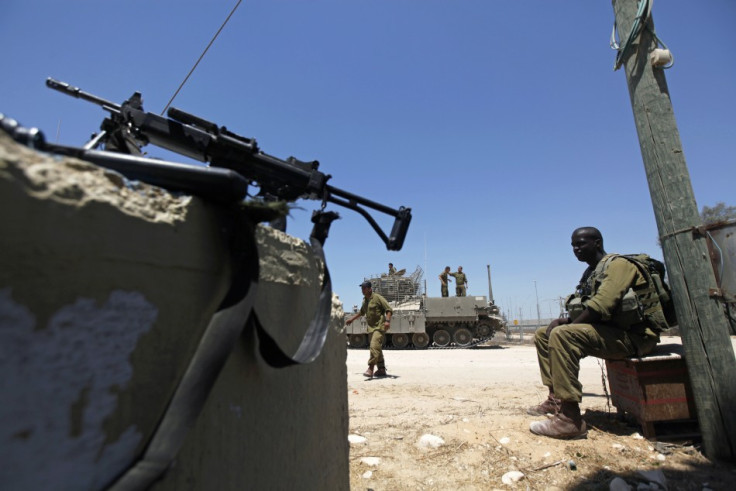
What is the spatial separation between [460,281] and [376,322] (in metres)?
10.6

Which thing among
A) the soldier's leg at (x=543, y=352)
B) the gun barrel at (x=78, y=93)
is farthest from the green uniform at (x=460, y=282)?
the gun barrel at (x=78, y=93)

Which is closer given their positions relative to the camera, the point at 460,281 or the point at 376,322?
the point at 376,322

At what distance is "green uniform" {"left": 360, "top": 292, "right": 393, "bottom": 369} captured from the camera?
688cm

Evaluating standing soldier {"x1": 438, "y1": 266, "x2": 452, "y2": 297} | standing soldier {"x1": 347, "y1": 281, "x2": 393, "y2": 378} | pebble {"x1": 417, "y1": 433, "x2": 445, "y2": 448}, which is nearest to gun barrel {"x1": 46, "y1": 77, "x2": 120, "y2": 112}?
pebble {"x1": 417, "y1": 433, "x2": 445, "y2": 448}

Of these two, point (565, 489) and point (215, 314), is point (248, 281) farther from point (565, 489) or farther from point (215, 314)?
point (565, 489)

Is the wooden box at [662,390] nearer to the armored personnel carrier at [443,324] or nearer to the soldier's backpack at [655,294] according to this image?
the soldier's backpack at [655,294]

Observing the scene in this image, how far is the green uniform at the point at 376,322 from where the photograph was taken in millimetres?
6883

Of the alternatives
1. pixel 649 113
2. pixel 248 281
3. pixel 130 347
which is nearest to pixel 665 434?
pixel 649 113

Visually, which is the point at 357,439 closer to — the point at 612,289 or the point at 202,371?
the point at 612,289

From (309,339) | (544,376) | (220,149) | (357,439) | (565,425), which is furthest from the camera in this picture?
(544,376)

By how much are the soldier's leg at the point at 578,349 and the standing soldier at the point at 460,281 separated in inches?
553

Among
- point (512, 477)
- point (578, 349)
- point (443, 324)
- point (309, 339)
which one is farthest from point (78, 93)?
point (443, 324)

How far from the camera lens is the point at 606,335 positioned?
9.71ft

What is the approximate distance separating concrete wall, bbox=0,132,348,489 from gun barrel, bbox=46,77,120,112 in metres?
2.25
